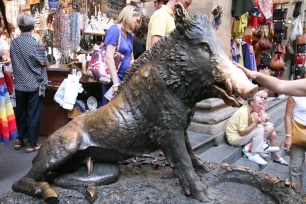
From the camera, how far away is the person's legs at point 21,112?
3.28 m

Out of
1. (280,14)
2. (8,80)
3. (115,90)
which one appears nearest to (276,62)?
(280,14)

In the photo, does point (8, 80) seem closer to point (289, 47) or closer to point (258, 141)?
point (258, 141)

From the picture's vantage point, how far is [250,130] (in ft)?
12.0

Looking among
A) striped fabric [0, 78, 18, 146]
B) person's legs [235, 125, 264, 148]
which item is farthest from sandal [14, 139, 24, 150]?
person's legs [235, 125, 264, 148]

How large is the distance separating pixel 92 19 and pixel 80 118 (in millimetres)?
4108

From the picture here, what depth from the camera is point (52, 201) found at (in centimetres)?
146

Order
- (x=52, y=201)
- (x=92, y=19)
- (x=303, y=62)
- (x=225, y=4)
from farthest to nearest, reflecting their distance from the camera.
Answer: (x=303, y=62) < (x=92, y=19) < (x=225, y=4) < (x=52, y=201)

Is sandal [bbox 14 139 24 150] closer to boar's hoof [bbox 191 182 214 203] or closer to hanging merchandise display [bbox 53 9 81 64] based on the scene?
hanging merchandise display [bbox 53 9 81 64]

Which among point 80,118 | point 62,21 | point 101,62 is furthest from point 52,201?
point 62,21

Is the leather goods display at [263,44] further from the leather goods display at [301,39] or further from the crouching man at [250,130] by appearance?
the crouching man at [250,130]

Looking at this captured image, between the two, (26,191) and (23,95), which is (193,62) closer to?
(26,191)

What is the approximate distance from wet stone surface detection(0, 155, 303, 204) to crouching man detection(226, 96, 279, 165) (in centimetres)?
190

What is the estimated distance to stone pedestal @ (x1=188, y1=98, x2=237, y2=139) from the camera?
149 inches

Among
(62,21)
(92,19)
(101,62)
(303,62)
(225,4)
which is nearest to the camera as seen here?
(101,62)
